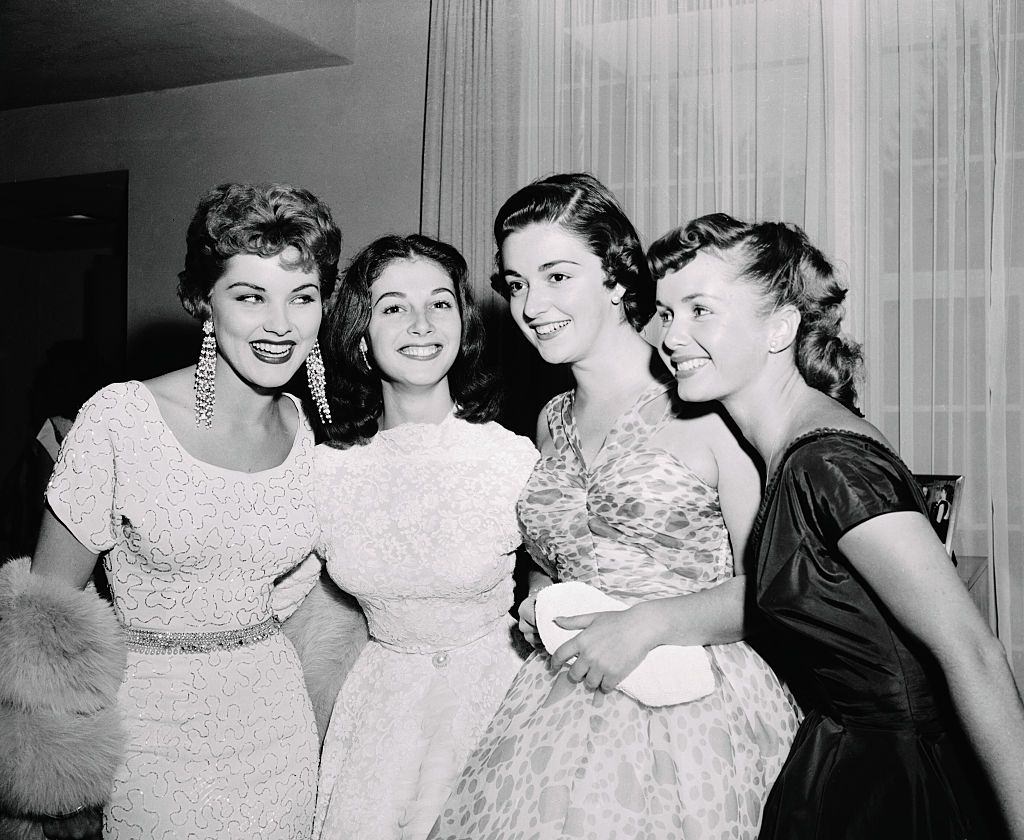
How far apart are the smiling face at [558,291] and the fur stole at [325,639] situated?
2.83 ft

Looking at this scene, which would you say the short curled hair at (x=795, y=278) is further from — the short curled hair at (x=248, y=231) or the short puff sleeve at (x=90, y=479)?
the short puff sleeve at (x=90, y=479)

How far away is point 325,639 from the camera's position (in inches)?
95.0

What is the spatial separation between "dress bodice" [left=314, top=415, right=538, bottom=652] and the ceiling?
7.86 ft

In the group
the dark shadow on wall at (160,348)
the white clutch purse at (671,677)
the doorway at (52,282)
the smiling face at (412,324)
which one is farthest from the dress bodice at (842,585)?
the doorway at (52,282)

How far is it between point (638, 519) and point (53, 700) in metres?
1.19

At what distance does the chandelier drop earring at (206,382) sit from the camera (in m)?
2.21

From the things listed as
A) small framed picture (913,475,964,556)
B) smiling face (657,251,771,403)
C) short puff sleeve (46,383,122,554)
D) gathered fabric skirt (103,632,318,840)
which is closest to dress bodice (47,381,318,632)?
short puff sleeve (46,383,122,554)

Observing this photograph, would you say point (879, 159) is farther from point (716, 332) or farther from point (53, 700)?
point (53, 700)

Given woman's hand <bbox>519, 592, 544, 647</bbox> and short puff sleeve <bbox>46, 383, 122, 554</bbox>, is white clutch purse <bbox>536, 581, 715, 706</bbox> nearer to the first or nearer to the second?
woman's hand <bbox>519, 592, 544, 647</bbox>

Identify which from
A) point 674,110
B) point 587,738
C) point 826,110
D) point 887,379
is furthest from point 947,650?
point 674,110

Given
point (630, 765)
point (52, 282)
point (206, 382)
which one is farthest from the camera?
point (52, 282)

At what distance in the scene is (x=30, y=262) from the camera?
845 centimetres

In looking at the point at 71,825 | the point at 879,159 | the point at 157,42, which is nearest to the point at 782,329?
the point at 71,825

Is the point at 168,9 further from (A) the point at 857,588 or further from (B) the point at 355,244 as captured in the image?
(A) the point at 857,588
